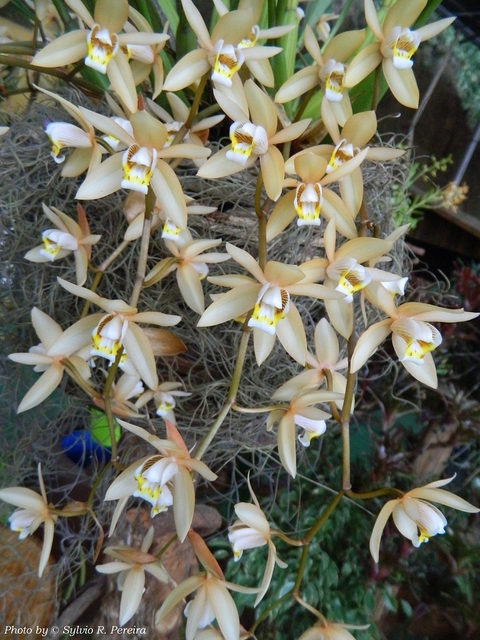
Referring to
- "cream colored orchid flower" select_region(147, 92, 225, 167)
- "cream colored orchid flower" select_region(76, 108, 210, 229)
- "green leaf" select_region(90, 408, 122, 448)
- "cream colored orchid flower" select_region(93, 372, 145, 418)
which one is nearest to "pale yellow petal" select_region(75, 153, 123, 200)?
"cream colored orchid flower" select_region(76, 108, 210, 229)

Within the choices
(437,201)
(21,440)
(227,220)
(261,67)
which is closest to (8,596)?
(21,440)

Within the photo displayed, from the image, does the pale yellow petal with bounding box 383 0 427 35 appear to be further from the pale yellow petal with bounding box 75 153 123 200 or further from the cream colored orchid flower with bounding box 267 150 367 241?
the pale yellow petal with bounding box 75 153 123 200

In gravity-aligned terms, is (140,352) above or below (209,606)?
above

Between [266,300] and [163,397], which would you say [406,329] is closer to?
[266,300]

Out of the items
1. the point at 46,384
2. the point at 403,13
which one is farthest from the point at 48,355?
the point at 403,13

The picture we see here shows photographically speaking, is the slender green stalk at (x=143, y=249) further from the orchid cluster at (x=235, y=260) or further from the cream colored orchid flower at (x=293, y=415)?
the cream colored orchid flower at (x=293, y=415)

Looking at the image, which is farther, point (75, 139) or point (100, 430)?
point (100, 430)

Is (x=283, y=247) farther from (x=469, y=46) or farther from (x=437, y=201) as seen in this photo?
(x=469, y=46)
